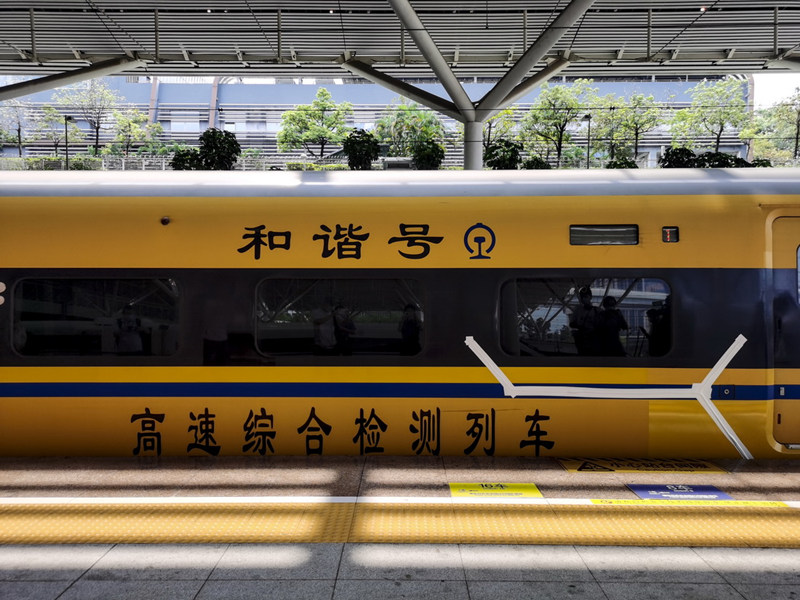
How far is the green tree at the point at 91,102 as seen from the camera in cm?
4450

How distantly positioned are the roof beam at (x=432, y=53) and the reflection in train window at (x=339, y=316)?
860 cm

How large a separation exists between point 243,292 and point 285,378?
88 cm

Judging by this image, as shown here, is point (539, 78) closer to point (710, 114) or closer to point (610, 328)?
point (610, 328)

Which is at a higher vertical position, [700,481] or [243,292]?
[243,292]

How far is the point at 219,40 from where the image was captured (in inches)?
634

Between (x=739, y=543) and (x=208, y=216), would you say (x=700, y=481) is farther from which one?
(x=208, y=216)

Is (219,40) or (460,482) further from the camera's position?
(219,40)

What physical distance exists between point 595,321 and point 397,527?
2.61 metres

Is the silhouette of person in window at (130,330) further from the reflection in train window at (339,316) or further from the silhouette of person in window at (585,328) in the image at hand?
the silhouette of person in window at (585,328)

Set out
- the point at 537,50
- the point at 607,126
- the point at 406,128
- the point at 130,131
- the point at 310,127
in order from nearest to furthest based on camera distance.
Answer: the point at 537,50
the point at 406,128
the point at 607,126
the point at 310,127
the point at 130,131

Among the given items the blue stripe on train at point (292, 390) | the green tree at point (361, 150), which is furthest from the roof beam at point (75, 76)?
the blue stripe on train at point (292, 390)

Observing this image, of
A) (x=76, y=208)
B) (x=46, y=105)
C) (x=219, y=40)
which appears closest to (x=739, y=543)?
(x=76, y=208)

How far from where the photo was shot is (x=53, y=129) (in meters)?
45.1

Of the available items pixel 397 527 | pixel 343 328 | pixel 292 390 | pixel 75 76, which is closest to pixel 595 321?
pixel 343 328
